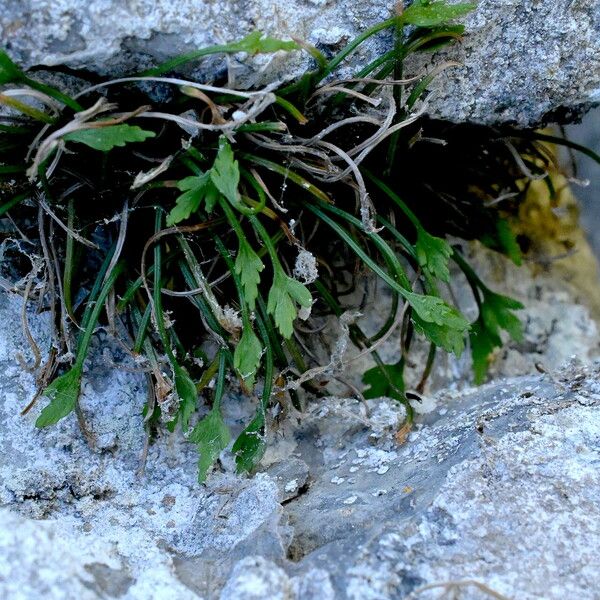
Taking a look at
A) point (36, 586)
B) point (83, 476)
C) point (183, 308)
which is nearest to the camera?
point (36, 586)

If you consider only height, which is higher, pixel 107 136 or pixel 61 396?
pixel 107 136

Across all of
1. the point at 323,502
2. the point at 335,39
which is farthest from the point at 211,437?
the point at 335,39

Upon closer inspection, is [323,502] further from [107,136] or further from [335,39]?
[335,39]

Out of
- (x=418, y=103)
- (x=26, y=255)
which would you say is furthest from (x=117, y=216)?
(x=418, y=103)

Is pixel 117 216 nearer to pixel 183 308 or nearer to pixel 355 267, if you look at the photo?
pixel 183 308

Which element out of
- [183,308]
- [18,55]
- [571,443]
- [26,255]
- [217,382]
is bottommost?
[571,443]

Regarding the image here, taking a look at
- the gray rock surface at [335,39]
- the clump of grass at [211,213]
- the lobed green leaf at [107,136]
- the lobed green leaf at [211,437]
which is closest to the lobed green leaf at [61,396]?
the clump of grass at [211,213]

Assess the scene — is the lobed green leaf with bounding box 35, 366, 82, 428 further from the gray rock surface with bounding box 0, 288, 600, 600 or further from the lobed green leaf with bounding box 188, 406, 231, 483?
the lobed green leaf with bounding box 188, 406, 231, 483
